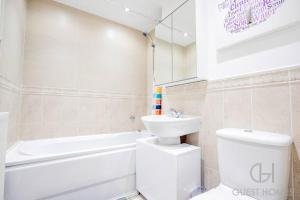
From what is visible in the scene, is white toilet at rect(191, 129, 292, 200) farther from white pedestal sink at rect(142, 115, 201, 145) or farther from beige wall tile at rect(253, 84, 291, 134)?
white pedestal sink at rect(142, 115, 201, 145)

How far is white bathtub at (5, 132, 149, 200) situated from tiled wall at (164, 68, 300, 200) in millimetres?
821

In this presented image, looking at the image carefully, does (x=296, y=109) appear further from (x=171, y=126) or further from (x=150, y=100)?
(x=150, y=100)

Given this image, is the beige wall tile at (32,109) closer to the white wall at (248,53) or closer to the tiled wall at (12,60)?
the tiled wall at (12,60)

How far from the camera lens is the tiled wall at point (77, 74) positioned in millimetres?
1824

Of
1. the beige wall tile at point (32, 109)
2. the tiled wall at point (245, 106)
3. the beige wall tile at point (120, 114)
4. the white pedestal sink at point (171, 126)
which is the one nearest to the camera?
the tiled wall at point (245, 106)

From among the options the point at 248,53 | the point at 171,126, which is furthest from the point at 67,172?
the point at 248,53

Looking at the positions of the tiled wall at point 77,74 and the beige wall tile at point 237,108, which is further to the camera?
the tiled wall at point 77,74

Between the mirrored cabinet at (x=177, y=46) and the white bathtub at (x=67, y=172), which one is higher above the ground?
the mirrored cabinet at (x=177, y=46)

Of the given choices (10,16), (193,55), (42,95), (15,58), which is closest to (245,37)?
(193,55)

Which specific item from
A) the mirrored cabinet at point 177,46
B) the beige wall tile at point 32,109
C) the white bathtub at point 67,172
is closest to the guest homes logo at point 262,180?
the mirrored cabinet at point 177,46

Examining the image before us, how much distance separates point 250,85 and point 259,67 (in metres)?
0.14

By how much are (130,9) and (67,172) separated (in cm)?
219

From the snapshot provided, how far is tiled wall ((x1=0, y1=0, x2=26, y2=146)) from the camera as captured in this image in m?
1.24

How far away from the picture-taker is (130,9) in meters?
2.09
